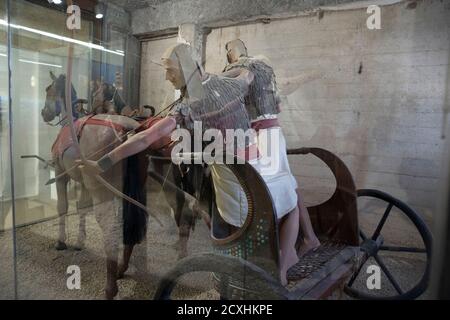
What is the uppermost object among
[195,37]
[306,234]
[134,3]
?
[134,3]

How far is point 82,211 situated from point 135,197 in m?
0.24

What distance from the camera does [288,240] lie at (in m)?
1.10

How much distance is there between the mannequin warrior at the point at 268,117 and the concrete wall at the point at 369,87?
0.03 metres

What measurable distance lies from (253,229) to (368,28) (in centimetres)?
73

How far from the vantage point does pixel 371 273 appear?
4.17 ft

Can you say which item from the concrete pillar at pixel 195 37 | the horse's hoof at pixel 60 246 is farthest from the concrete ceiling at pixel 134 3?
the horse's hoof at pixel 60 246

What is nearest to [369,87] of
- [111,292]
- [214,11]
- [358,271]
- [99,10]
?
[214,11]

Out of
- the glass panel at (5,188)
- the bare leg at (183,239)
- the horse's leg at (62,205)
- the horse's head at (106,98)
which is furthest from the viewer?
the glass panel at (5,188)

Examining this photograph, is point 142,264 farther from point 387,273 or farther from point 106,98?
point 387,273

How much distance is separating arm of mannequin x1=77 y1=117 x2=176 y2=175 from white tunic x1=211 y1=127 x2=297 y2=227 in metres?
0.19

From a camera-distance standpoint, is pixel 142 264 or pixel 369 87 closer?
pixel 369 87

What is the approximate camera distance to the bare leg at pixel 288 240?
41.6 inches

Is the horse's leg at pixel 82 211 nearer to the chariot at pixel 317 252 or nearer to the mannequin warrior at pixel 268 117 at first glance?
the chariot at pixel 317 252

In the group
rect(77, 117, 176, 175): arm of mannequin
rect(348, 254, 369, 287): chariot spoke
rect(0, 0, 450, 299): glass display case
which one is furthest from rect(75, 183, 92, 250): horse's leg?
rect(348, 254, 369, 287): chariot spoke
